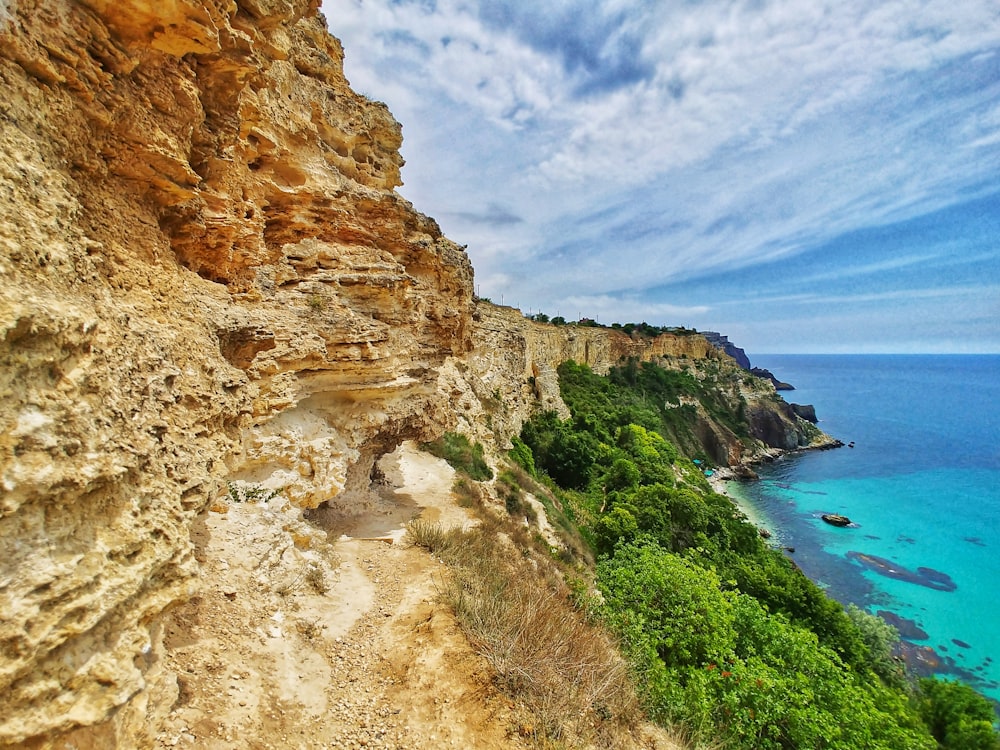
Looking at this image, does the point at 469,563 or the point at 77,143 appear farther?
the point at 469,563

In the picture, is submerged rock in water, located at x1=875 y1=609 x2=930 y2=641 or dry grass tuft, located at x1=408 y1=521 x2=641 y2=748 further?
submerged rock in water, located at x1=875 y1=609 x2=930 y2=641

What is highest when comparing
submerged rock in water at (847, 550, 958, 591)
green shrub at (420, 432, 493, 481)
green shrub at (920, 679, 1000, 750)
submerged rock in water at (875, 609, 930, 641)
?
green shrub at (420, 432, 493, 481)

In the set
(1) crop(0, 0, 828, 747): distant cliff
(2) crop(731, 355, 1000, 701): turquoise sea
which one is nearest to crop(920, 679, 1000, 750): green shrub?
(2) crop(731, 355, 1000, 701): turquoise sea

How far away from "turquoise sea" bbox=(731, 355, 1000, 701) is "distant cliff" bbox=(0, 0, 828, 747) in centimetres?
2848

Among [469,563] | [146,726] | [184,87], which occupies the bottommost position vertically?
[469,563]

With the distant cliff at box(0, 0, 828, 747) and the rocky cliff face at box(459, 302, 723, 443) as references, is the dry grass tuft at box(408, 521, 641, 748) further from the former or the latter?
the rocky cliff face at box(459, 302, 723, 443)

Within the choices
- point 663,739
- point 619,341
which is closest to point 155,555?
point 663,739

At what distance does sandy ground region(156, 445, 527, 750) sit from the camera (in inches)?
160

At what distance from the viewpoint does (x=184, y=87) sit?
4.15 metres

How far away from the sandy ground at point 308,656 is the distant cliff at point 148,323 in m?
0.65

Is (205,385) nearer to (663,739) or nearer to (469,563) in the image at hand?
(469,563)

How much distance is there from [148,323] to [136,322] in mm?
322

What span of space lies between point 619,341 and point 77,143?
5323 cm

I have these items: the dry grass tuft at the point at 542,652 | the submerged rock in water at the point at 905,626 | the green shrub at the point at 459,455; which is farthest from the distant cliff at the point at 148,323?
the submerged rock in water at the point at 905,626
